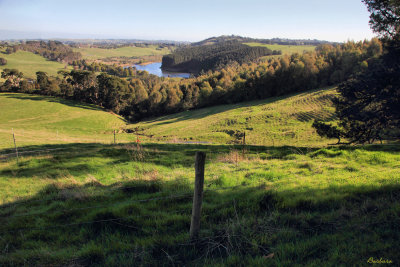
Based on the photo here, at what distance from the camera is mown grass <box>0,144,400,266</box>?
398 cm

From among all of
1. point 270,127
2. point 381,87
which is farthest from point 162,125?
point 381,87

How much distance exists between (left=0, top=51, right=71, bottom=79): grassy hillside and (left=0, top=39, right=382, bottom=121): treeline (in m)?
59.3

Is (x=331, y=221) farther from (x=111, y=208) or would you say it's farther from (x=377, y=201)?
(x=111, y=208)

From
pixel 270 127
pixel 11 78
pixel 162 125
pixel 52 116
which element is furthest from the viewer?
pixel 11 78

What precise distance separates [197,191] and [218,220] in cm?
141

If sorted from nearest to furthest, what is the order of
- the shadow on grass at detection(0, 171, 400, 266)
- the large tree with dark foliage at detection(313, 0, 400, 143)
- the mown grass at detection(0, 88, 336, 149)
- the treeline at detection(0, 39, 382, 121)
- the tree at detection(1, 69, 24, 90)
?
1. the shadow on grass at detection(0, 171, 400, 266)
2. the large tree with dark foliage at detection(313, 0, 400, 143)
3. the mown grass at detection(0, 88, 336, 149)
4. the treeline at detection(0, 39, 382, 121)
5. the tree at detection(1, 69, 24, 90)

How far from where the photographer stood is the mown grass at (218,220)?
3977 mm

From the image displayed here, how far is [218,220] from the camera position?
5.19 meters

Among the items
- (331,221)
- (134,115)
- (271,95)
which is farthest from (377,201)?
(134,115)

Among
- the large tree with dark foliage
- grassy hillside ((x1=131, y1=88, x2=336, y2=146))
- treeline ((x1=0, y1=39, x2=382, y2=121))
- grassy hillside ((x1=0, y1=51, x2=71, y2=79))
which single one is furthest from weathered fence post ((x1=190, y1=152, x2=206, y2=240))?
grassy hillside ((x1=0, y1=51, x2=71, y2=79))

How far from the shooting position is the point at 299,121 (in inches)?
1660

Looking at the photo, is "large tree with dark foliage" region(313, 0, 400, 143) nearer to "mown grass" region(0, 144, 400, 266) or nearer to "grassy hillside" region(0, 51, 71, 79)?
"mown grass" region(0, 144, 400, 266)

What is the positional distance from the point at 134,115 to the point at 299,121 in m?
57.1

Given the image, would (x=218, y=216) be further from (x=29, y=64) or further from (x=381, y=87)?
(x=29, y=64)
